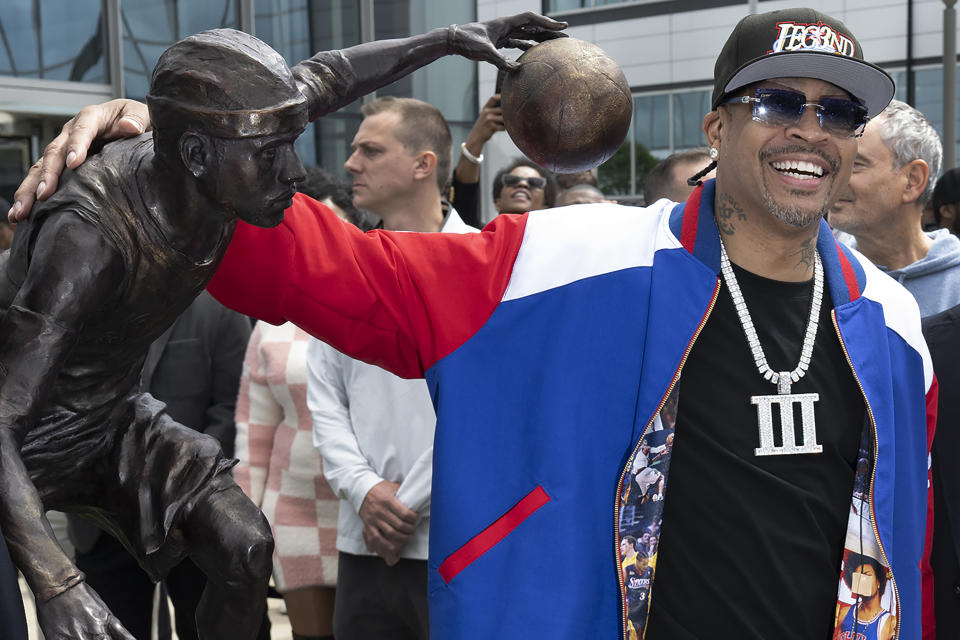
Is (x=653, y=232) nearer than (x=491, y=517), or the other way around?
(x=491, y=517)

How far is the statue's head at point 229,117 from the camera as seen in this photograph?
1827 millimetres

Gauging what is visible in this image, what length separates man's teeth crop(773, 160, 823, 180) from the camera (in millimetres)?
2809

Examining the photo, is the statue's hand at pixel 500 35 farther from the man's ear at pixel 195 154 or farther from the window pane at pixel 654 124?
the window pane at pixel 654 124

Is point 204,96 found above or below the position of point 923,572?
above

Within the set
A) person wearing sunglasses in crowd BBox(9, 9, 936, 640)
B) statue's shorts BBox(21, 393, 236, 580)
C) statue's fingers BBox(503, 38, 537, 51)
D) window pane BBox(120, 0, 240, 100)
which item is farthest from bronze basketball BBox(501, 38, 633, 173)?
window pane BBox(120, 0, 240, 100)

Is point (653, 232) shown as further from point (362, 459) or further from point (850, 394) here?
point (362, 459)

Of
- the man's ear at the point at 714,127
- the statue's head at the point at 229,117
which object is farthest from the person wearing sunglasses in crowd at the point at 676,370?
the statue's head at the point at 229,117

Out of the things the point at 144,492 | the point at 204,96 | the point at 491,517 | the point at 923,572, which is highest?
the point at 204,96

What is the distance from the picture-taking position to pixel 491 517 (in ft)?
8.50

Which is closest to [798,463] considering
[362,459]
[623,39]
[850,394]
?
[850,394]

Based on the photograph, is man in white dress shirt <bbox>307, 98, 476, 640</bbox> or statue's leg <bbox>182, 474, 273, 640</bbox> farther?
man in white dress shirt <bbox>307, 98, 476, 640</bbox>

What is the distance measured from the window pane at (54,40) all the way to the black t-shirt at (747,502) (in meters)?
8.32

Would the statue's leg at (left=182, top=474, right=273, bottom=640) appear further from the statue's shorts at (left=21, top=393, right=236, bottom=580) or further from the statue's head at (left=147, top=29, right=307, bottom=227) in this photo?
the statue's head at (left=147, top=29, right=307, bottom=227)

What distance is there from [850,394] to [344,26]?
393 inches
